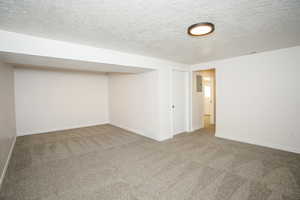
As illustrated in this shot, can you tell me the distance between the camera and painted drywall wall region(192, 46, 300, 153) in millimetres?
2945

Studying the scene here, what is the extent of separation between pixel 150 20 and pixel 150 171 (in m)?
2.41

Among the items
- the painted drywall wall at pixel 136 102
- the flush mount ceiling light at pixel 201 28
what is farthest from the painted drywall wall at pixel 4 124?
the flush mount ceiling light at pixel 201 28

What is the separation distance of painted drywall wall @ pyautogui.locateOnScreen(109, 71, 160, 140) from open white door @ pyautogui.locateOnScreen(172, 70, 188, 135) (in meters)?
0.82

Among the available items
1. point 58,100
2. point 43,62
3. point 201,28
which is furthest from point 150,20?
point 58,100

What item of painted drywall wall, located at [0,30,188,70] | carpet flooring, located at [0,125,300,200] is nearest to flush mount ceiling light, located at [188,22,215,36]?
painted drywall wall, located at [0,30,188,70]

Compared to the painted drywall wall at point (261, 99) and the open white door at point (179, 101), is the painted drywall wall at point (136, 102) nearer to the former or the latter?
the open white door at point (179, 101)

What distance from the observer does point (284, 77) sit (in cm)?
300

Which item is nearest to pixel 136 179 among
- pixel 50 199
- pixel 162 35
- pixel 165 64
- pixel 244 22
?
pixel 50 199

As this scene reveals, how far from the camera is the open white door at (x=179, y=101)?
14.5 feet

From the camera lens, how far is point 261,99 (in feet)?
10.9

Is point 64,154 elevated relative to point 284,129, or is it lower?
lower

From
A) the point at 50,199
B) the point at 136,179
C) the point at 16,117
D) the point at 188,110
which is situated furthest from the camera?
the point at 188,110

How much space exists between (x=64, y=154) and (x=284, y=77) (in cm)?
539

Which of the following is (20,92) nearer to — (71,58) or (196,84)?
(71,58)
